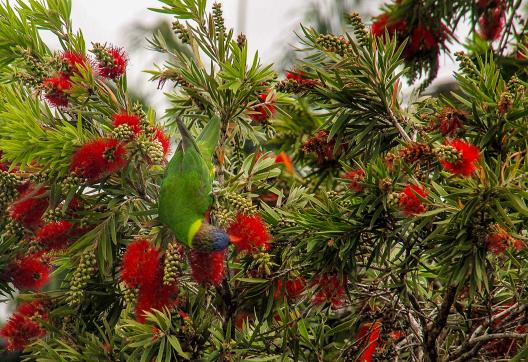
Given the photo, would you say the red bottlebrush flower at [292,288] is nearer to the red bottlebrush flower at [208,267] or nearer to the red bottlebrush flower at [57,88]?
the red bottlebrush flower at [208,267]

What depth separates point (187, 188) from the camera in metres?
1.93

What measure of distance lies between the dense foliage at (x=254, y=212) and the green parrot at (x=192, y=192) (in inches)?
0.7

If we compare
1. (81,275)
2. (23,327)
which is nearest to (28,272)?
(23,327)

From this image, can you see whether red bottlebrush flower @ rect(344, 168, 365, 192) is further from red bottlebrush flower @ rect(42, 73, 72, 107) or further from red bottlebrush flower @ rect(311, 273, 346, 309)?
red bottlebrush flower @ rect(42, 73, 72, 107)

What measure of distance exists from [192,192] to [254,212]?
0.76ft

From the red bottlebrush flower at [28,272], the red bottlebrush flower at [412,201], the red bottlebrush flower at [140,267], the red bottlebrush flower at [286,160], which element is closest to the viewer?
the red bottlebrush flower at [412,201]

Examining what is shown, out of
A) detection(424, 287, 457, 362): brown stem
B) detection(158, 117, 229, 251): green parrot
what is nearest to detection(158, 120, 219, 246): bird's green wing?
detection(158, 117, 229, 251): green parrot

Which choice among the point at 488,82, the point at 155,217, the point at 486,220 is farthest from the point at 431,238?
the point at 155,217

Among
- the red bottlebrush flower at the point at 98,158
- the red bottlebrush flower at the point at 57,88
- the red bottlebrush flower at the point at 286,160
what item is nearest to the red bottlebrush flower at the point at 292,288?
the red bottlebrush flower at the point at 98,158

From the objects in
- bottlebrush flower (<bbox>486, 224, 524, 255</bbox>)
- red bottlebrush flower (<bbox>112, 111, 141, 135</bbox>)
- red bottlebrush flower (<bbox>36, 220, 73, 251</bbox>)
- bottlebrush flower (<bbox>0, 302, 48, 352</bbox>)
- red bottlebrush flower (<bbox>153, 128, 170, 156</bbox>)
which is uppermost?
red bottlebrush flower (<bbox>112, 111, 141, 135</bbox>)

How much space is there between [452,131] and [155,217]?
2.60ft

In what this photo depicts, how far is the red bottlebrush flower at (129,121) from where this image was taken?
1.82 m

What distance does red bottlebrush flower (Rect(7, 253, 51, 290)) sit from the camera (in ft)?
7.16

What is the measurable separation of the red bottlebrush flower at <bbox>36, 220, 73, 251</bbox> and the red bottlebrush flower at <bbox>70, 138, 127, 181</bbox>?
0.57 feet
